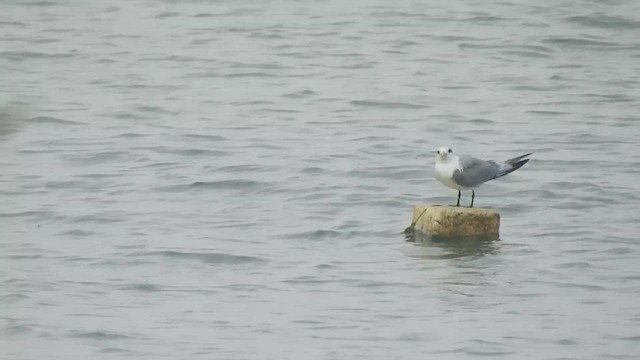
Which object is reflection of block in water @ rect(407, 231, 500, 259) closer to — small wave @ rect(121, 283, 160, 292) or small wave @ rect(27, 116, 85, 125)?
small wave @ rect(121, 283, 160, 292)

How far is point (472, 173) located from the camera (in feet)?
34.8

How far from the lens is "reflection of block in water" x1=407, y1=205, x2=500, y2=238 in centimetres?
1014

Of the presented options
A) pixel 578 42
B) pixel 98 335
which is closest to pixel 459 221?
pixel 98 335

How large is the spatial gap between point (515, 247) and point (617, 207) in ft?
6.65

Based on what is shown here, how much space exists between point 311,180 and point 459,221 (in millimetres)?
3944

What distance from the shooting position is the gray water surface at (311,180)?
8.59m

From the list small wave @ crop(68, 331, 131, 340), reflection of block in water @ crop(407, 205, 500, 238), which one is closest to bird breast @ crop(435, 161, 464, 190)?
reflection of block in water @ crop(407, 205, 500, 238)

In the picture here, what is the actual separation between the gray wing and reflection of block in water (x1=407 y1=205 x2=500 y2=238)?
283 mm

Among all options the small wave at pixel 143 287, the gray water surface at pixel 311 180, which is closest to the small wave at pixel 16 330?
the gray water surface at pixel 311 180

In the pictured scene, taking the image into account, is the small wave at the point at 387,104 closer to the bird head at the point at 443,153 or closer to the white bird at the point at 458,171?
the white bird at the point at 458,171

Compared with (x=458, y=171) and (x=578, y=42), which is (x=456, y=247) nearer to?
(x=458, y=171)

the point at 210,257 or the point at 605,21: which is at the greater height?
the point at 210,257

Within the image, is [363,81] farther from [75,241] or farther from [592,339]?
[592,339]

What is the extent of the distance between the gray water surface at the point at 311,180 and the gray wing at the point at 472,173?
0.46m
